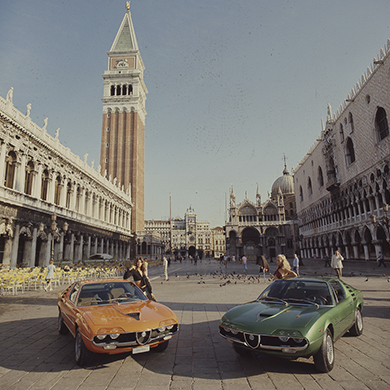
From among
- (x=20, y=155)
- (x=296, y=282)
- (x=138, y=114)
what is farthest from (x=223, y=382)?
(x=138, y=114)

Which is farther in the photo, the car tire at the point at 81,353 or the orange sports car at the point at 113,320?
the car tire at the point at 81,353

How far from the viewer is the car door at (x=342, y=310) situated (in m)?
4.86

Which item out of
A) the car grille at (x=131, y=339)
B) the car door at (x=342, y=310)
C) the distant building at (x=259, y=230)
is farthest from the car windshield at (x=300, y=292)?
the distant building at (x=259, y=230)

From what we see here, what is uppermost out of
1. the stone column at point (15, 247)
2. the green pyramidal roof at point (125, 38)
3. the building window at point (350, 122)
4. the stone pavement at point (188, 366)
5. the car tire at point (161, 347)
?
the green pyramidal roof at point (125, 38)

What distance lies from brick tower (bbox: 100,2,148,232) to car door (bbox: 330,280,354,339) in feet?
187

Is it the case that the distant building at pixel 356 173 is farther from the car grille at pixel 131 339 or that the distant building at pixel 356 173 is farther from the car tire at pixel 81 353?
the car tire at pixel 81 353

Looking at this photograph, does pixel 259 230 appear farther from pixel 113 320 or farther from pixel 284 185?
pixel 113 320

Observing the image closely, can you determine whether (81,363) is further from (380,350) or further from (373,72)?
(373,72)

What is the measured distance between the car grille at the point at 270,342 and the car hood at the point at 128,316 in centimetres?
135

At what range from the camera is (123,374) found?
14.1ft

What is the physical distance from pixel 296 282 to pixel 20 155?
24694 millimetres

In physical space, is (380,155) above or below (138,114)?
below

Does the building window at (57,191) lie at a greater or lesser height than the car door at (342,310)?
greater

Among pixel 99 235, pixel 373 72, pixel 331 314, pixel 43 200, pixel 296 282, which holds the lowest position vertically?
pixel 331 314
